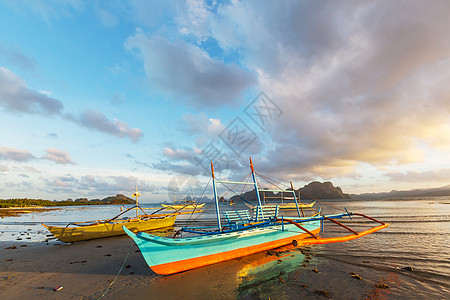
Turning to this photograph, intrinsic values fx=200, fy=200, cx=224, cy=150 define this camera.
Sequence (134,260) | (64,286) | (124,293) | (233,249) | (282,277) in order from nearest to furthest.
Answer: (124,293) → (64,286) → (282,277) → (233,249) → (134,260)

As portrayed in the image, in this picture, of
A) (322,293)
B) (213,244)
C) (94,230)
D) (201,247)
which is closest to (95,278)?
(201,247)

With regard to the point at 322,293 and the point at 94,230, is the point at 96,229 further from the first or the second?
the point at 322,293

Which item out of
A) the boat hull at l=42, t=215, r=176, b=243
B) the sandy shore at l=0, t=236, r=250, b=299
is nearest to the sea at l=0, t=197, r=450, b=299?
the sandy shore at l=0, t=236, r=250, b=299

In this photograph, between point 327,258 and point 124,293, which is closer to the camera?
point 124,293

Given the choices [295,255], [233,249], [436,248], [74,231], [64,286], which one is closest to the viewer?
[64,286]

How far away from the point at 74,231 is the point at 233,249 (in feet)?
44.5

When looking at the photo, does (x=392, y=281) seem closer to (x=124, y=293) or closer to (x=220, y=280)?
(x=220, y=280)

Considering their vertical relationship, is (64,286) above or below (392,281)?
above

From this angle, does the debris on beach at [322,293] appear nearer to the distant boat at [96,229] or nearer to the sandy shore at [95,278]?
the sandy shore at [95,278]

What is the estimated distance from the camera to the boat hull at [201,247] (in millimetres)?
8125

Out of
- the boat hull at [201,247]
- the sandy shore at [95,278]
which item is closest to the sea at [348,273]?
the boat hull at [201,247]

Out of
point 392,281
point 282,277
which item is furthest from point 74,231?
point 392,281

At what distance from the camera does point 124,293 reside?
23.9 feet

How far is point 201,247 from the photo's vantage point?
925cm
